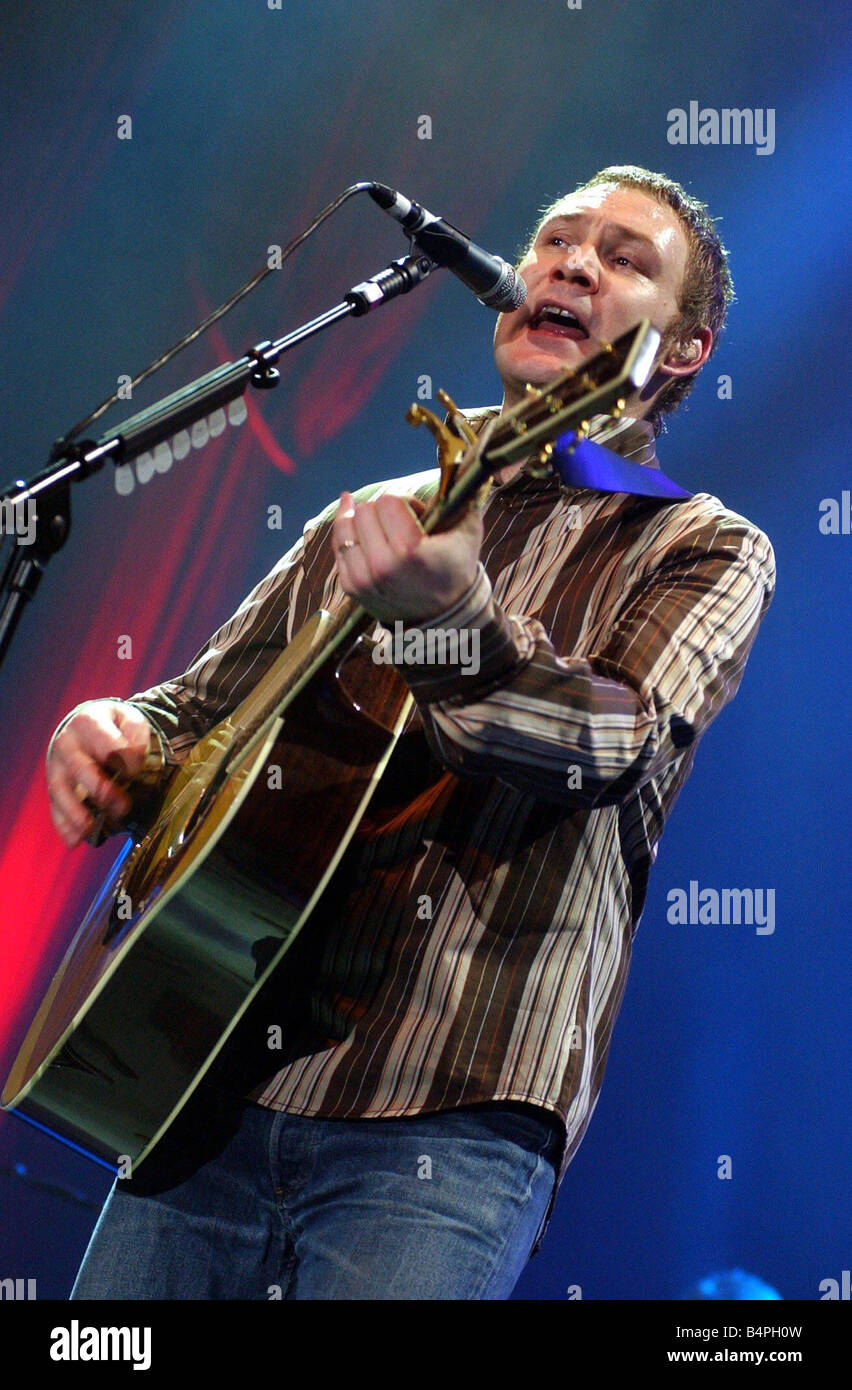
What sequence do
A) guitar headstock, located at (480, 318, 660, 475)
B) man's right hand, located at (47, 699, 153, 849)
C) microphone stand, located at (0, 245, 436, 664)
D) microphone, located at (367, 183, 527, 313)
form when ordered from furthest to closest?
man's right hand, located at (47, 699, 153, 849), microphone, located at (367, 183, 527, 313), microphone stand, located at (0, 245, 436, 664), guitar headstock, located at (480, 318, 660, 475)

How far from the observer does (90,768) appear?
2164mm

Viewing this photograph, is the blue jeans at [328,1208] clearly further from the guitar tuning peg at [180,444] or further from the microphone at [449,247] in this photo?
the microphone at [449,247]

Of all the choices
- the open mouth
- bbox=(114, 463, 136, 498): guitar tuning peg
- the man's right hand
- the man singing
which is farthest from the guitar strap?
the man's right hand

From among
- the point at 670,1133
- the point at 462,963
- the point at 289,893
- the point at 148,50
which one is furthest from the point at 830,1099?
the point at 148,50

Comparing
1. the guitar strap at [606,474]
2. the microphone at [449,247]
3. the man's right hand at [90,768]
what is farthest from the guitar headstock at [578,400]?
the man's right hand at [90,768]

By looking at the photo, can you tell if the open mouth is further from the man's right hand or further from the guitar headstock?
the man's right hand

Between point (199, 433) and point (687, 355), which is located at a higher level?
point (687, 355)

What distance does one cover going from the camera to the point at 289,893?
1708 mm

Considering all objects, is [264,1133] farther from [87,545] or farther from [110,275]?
[110,275]

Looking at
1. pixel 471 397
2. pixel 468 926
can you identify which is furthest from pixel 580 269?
pixel 471 397

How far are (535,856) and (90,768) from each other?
0.81 metres

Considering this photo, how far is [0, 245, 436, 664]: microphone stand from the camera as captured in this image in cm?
155

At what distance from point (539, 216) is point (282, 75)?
970mm

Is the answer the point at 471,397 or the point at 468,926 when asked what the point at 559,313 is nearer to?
the point at 468,926
